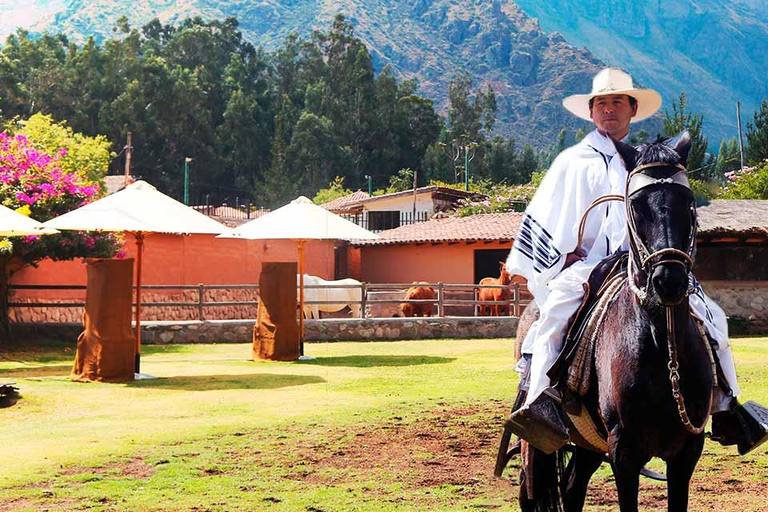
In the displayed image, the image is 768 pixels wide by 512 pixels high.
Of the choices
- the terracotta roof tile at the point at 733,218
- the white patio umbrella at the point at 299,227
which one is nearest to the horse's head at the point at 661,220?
the white patio umbrella at the point at 299,227

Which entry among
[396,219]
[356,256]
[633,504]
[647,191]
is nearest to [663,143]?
[647,191]

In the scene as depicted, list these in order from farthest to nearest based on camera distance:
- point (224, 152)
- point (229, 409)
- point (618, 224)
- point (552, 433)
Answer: point (224, 152) → point (229, 409) → point (618, 224) → point (552, 433)

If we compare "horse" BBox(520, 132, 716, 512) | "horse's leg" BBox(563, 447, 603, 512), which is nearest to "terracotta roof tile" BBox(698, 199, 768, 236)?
"horse's leg" BBox(563, 447, 603, 512)

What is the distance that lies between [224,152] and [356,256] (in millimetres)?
42791

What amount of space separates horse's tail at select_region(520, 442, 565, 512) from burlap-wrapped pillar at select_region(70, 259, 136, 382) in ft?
32.4

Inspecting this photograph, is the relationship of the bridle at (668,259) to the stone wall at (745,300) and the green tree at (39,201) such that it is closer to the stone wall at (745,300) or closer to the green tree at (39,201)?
the green tree at (39,201)

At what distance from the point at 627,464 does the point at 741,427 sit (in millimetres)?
844

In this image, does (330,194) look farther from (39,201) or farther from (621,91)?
(621,91)

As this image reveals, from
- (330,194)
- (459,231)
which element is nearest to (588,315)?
(459,231)

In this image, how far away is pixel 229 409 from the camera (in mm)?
11938

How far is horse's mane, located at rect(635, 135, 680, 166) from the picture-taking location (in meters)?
4.50

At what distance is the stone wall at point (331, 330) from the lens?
20.9 metres

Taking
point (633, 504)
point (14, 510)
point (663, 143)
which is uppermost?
point (663, 143)

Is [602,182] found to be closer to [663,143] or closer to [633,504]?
[663,143]
